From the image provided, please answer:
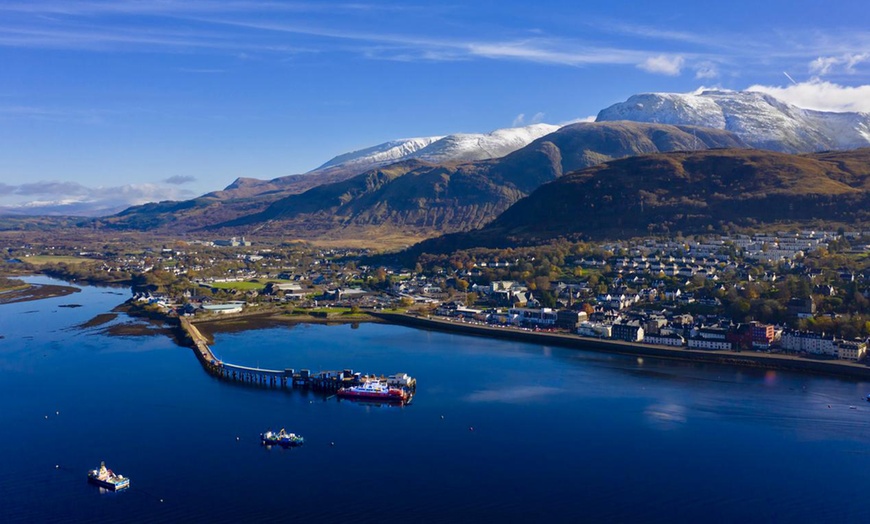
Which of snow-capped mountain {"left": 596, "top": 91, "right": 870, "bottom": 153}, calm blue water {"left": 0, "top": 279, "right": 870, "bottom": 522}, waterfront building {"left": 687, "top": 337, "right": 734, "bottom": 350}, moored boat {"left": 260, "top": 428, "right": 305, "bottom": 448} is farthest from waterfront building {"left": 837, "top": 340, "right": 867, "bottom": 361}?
snow-capped mountain {"left": 596, "top": 91, "right": 870, "bottom": 153}

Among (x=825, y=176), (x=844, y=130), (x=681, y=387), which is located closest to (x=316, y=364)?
(x=681, y=387)

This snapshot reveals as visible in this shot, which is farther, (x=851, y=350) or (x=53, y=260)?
(x=53, y=260)

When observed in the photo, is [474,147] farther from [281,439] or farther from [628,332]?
[281,439]

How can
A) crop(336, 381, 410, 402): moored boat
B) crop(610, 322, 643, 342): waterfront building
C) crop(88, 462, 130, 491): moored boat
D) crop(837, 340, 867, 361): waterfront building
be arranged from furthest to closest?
crop(610, 322, 643, 342): waterfront building
crop(837, 340, 867, 361): waterfront building
crop(336, 381, 410, 402): moored boat
crop(88, 462, 130, 491): moored boat

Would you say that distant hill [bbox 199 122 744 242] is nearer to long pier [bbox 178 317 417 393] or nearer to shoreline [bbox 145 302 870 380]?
shoreline [bbox 145 302 870 380]

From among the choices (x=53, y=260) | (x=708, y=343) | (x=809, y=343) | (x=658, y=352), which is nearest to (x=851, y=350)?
(x=809, y=343)

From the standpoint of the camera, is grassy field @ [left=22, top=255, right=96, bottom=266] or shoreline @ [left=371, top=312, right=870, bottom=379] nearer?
shoreline @ [left=371, top=312, right=870, bottom=379]

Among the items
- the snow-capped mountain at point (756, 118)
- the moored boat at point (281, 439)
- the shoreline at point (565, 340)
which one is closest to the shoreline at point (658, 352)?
the shoreline at point (565, 340)
